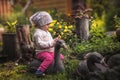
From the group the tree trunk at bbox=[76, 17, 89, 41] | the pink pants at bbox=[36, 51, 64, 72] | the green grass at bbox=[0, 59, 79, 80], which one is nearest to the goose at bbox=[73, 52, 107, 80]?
the green grass at bbox=[0, 59, 79, 80]

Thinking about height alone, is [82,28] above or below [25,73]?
above

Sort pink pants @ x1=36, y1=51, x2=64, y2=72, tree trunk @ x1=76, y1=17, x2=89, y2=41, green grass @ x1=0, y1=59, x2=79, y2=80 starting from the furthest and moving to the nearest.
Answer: tree trunk @ x1=76, y1=17, x2=89, y2=41 < pink pants @ x1=36, y1=51, x2=64, y2=72 < green grass @ x1=0, y1=59, x2=79, y2=80

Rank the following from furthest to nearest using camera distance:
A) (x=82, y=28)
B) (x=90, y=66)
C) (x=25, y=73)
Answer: (x=82, y=28), (x=25, y=73), (x=90, y=66)

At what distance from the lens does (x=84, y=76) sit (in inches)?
296

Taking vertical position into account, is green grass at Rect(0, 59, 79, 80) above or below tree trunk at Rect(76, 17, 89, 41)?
below

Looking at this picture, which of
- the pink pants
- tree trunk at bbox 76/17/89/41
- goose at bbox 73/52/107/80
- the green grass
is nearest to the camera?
goose at bbox 73/52/107/80

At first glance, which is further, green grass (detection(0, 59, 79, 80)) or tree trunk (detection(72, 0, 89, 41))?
tree trunk (detection(72, 0, 89, 41))

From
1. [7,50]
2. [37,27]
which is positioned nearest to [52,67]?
[37,27]

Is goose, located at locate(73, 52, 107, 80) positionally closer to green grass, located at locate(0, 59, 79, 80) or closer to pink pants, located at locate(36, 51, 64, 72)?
green grass, located at locate(0, 59, 79, 80)

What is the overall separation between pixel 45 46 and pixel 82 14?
2134 millimetres

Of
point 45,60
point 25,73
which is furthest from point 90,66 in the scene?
point 25,73

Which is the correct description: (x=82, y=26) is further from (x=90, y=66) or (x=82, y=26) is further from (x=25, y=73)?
(x=90, y=66)

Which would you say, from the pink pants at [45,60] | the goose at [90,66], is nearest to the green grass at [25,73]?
the pink pants at [45,60]

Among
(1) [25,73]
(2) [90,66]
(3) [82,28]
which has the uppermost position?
(3) [82,28]
